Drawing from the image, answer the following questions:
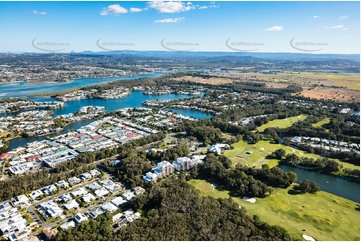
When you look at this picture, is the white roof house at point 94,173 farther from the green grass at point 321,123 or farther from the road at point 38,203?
the green grass at point 321,123

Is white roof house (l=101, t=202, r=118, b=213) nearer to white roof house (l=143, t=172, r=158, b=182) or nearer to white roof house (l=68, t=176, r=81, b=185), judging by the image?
white roof house (l=143, t=172, r=158, b=182)

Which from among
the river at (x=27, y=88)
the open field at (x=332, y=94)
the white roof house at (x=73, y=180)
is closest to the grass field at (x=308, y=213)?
the white roof house at (x=73, y=180)

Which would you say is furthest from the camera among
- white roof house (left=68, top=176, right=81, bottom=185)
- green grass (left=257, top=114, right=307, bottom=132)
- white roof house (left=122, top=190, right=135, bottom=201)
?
green grass (left=257, top=114, right=307, bottom=132)

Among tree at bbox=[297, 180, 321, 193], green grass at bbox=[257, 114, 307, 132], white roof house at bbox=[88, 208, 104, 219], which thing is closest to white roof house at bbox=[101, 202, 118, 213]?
white roof house at bbox=[88, 208, 104, 219]

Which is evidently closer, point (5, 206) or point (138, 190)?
point (5, 206)

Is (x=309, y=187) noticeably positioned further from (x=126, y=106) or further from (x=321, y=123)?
(x=126, y=106)

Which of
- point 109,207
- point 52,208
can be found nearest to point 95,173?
point 52,208

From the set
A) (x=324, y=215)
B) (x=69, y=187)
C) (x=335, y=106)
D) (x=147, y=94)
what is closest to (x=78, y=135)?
(x=69, y=187)

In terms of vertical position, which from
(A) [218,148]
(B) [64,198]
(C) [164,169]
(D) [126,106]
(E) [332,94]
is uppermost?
(E) [332,94]
